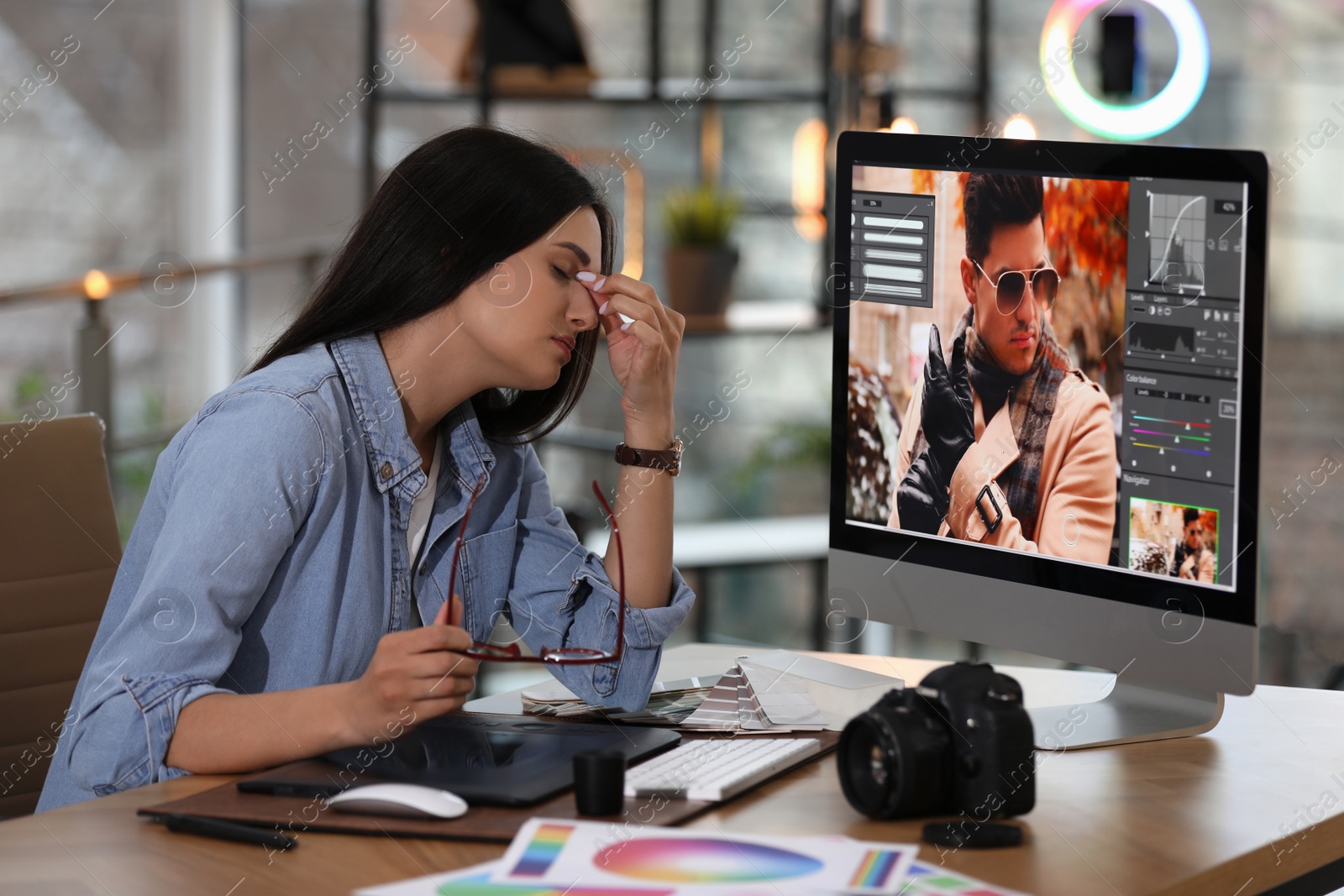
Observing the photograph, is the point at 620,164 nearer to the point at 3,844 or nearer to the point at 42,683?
the point at 42,683

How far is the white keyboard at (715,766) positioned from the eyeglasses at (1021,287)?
46 cm

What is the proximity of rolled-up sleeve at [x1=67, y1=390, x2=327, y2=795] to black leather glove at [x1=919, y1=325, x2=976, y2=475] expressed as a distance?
0.61m

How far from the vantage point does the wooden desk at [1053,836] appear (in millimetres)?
970

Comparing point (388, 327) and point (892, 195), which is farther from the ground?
point (892, 195)

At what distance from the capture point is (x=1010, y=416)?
1.34 metres

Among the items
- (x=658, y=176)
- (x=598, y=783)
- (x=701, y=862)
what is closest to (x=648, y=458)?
(x=598, y=783)

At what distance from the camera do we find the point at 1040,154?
4.33 ft

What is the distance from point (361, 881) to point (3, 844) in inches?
11.8

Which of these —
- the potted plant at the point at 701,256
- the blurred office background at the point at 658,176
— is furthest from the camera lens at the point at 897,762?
the potted plant at the point at 701,256

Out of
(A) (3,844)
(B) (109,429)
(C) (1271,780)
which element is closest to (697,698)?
(C) (1271,780)

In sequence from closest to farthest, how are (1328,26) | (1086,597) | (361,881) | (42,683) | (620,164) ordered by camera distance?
(361,881) → (1086,597) → (42,683) → (1328,26) → (620,164)

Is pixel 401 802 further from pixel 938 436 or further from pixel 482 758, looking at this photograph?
pixel 938 436

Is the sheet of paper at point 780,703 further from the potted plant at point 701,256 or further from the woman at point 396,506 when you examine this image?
the potted plant at point 701,256

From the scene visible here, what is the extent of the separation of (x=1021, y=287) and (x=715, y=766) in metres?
0.54
